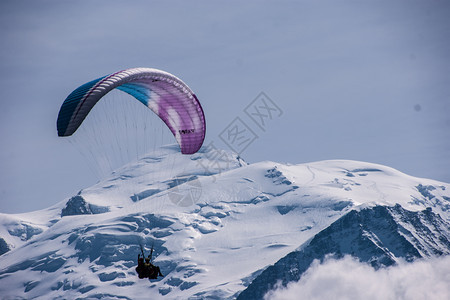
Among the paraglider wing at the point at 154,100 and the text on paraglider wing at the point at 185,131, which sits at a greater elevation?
the paraglider wing at the point at 154,100

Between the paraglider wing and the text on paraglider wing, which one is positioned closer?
the paraglider wing

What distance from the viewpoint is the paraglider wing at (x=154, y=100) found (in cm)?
5450

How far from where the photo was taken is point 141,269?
183ft

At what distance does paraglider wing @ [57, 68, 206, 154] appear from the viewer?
54.5 m

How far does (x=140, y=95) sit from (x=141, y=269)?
706 inches

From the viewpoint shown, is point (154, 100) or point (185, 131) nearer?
point (154, 100)

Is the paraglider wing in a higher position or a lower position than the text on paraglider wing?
higher

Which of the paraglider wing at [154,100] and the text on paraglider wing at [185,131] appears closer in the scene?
the paraglider wing at [154,100]

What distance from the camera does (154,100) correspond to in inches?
2586

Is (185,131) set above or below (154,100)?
below

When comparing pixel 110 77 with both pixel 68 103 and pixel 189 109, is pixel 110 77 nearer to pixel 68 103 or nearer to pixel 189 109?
pixel 68 103

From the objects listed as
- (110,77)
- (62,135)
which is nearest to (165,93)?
(110,77)

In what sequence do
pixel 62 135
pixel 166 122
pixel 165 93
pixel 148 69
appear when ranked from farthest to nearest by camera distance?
1. pixel 166 122
2. pixel 165 93
3. pixel 148 69
4. pixel 62 135

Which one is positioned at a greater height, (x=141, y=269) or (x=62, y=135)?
(x=62, y=135)
